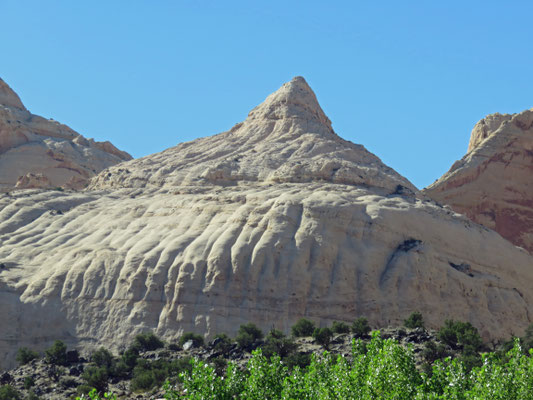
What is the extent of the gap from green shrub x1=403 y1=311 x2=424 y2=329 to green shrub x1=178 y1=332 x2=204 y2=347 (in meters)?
11.4

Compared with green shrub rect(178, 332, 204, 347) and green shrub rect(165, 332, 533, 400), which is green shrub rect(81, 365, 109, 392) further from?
green shrub rect(165, 332, 533, 400)

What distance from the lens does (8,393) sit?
43.1m

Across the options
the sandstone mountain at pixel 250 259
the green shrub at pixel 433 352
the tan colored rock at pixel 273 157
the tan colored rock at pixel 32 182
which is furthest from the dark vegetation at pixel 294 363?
the tan colored rock at pixel 32 182

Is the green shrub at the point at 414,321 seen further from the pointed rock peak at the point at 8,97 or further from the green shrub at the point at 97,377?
the pointed rock peak at the point at 8,97

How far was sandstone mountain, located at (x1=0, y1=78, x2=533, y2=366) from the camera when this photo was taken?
5481cm

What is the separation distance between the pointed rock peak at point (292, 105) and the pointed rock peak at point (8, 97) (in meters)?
54.2

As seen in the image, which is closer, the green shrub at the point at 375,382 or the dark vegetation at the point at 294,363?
the green shrub at the point at 375,382

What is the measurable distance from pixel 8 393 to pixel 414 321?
21700 mm

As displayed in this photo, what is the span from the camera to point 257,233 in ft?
195

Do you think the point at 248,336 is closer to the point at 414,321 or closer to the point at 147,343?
the point at 147,343

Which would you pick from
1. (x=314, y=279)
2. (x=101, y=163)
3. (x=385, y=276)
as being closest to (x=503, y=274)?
(x=385, y=276)

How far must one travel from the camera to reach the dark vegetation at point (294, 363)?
27719mm

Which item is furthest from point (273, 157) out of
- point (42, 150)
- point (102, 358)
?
point (42, 150)

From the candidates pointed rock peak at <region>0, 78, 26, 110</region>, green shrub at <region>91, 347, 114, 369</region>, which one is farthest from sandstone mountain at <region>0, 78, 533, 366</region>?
pointed rock peak at <region>0, 78, 26, 110</region>
